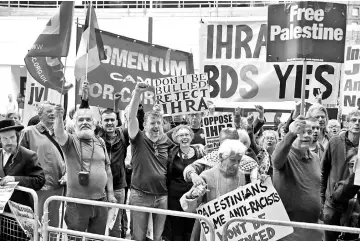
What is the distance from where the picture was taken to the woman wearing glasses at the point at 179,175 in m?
7.69

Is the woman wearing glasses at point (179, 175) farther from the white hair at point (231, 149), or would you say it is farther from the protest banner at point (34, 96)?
the protest banner at point (34, 96)

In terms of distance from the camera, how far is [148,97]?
1066cm

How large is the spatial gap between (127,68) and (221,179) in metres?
4.79

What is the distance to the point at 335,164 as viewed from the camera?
7102 mm

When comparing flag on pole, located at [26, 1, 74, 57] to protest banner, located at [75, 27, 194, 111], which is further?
protest banner, located at [75, 27, 194, 111]

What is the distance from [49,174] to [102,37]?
330 cm

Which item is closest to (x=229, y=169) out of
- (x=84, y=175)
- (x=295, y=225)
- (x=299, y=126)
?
(x=299, y=126)

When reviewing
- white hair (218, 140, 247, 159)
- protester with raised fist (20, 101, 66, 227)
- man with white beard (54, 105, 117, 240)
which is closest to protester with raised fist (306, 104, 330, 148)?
white hair (218, 140, 247, 159)

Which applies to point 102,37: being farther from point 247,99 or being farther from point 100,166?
point 100,166

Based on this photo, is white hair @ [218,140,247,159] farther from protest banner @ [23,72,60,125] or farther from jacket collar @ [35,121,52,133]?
protest banner @ [23,72,60,125]

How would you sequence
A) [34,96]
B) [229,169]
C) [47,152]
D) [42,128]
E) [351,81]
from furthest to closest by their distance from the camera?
[34,96]
[351,81]
[42,128]
[47,152]
[229,169]

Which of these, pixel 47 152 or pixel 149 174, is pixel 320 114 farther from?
pixel 47 152

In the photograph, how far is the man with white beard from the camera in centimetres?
718

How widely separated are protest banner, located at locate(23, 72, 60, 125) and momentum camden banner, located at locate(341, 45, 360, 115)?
15.1ft
